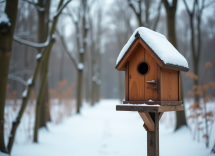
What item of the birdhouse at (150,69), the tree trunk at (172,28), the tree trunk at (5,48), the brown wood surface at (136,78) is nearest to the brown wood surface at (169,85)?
the birdhouse at (150,69)

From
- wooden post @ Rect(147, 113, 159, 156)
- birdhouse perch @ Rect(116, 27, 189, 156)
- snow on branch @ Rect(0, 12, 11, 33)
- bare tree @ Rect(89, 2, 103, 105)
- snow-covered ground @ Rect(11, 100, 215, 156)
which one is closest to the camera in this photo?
birdhouse perch @ Rect(116, 27, 189, 156)

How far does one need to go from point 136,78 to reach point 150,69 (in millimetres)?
242

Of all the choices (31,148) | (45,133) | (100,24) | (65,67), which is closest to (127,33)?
(100,24)

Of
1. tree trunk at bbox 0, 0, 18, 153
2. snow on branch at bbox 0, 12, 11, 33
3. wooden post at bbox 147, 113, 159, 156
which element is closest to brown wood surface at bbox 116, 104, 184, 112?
wooden post at bbox 147, 113, 159, 156

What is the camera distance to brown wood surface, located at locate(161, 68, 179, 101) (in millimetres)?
2538

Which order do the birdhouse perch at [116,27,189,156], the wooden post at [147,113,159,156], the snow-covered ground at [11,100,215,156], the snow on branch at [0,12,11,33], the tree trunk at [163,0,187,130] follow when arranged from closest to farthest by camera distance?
1. the birdhouse perch at [116,27,189,156]
2. the wooden post at [147,113,159,156]
3. the snow on branch at [0,12,11,33]
4. the snow-covered ground at [11,100,215,156]
5. the tree trunk at [163,0,187,130]

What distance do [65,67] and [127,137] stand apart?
29.0 metres

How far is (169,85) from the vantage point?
2711 mm

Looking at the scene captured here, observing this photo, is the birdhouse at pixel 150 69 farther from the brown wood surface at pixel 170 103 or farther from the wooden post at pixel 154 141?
the wooden post at pixel 154 141

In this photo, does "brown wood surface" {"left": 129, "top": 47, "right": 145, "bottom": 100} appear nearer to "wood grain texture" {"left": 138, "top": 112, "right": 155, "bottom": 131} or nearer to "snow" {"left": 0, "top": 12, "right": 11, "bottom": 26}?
"wood grain texture" {"left": 138, "top": 112, "right": 155, "bottom": 131}

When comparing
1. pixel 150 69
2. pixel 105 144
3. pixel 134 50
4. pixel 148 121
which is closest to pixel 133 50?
pixel 134 50

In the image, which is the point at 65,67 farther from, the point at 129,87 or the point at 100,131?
the point at 129,87

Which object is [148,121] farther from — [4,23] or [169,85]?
[4,23]

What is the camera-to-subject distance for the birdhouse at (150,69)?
2449mm
